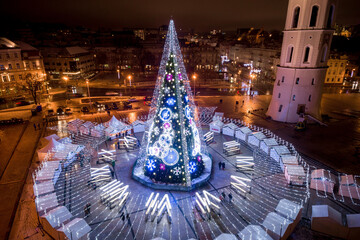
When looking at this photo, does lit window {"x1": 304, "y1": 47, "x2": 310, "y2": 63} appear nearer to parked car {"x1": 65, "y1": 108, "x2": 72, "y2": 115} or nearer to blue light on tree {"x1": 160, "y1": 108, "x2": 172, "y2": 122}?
blue light on tree {"x1": 160, "y1": 108, "x2": 172, "y2": 122}

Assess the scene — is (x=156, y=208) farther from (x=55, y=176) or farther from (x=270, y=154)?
(x=270, y=154)

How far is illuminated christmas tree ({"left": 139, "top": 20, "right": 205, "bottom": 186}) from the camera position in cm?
1300

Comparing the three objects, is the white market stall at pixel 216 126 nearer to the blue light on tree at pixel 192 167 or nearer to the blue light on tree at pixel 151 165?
the blue light on tree at pixel 192 167

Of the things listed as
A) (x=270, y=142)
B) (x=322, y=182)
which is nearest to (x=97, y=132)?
(x=270, y=142)

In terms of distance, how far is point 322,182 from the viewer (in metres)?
14.7

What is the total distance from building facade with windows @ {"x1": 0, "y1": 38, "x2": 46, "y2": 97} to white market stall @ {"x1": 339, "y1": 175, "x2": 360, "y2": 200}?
5087cm

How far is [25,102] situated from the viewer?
3625cm

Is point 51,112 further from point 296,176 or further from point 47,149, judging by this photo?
point 296,176

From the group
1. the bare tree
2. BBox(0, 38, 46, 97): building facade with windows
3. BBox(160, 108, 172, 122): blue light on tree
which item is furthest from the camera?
BBox(0, 38, 46, 97): building facade with windows

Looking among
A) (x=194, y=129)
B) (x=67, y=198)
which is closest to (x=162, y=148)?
(x=194, y=129)

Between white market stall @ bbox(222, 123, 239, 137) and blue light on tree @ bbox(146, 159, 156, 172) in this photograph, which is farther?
white market stall @ bbox(222, 123, 239, 137)

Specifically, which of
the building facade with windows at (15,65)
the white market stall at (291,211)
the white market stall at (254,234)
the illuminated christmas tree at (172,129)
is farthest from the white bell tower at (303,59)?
the building facade with windows at (15,65)

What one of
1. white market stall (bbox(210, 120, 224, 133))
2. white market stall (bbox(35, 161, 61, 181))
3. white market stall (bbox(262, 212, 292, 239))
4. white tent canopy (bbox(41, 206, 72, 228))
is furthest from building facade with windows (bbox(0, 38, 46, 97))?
white market stall (bbox(262, 212, 292, 239))

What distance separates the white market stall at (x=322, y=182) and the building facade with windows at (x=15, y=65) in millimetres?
49271
